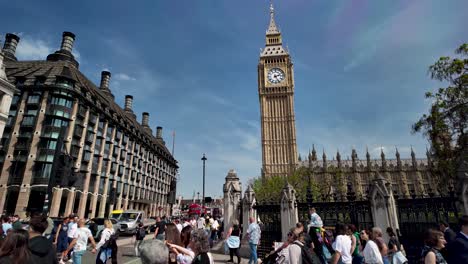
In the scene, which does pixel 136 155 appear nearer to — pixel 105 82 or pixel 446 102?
pixel 105 82

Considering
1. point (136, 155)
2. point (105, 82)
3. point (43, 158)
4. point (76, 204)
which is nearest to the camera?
point (43, 158)

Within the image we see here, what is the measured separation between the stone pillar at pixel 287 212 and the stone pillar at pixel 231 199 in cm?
274

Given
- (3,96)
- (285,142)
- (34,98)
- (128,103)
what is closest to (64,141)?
(34,98)

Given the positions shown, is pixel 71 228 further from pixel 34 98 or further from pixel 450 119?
pixel 34 98

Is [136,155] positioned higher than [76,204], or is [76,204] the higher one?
[136,155]

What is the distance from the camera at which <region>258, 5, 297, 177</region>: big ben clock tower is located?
73875mm

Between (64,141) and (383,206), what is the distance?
42.3m

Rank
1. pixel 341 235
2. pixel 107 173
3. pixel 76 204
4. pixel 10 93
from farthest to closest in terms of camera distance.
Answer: pixel 107 173, pixel 76 204, pixel 10 93, pixel 341 235

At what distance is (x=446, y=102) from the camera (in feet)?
48.2

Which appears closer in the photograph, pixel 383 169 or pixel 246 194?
pixel 246 194

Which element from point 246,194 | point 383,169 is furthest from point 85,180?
point 383,169

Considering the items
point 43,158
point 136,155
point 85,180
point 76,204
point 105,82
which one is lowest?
point 76,204

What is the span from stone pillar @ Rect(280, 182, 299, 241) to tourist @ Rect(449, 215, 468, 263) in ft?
26.3

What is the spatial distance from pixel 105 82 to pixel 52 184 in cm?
6540
